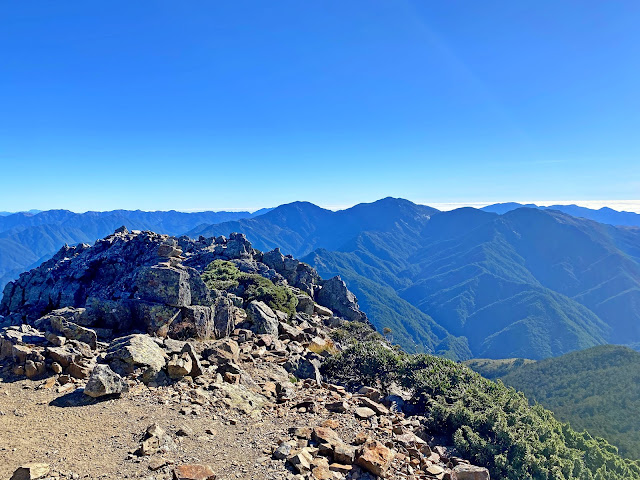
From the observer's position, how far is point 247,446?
11664mm

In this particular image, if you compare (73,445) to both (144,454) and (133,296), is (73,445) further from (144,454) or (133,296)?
(133,296)

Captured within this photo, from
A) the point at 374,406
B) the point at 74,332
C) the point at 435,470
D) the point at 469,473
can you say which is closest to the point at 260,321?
the point at 74,332

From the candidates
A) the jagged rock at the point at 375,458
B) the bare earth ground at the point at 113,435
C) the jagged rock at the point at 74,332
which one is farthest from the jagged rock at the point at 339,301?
the jagged rock at the point at 375,458

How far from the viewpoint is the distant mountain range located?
91.2 metres

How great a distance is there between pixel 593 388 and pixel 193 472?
15416 centimetres

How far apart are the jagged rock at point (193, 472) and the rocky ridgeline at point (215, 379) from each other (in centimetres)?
3

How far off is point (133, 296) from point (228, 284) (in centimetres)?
1723

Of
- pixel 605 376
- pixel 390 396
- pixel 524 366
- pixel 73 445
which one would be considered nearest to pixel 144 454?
pixel 73 445

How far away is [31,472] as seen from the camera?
8.70 meters

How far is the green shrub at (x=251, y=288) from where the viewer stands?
37.3 m

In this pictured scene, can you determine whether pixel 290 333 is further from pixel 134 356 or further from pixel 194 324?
pixel 134 356

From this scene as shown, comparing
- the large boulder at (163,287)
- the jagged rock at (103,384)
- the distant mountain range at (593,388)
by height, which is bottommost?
the distant mountain range at (593,388)

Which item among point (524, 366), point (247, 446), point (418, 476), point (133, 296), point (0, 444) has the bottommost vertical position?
point (524, 366)

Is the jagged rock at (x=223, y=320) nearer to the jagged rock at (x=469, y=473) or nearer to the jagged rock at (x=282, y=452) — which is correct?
the jagged rock at (x=282, y=452)
